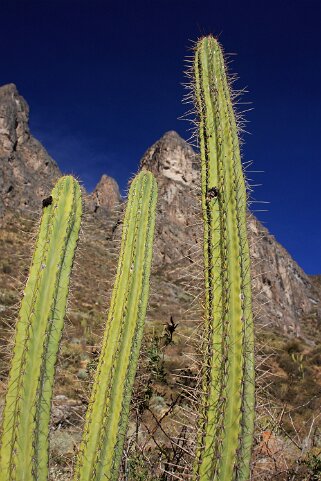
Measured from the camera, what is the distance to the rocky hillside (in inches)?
113

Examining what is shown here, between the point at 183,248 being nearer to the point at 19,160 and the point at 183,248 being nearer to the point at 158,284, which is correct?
the point at 158,284

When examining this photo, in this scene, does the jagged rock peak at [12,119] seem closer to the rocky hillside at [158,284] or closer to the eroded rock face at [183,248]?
the rocky hillside at [158,284]

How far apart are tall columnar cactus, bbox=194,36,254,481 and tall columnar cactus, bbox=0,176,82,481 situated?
0.98 metres

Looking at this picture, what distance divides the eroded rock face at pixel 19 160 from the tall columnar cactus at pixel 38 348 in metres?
37.6

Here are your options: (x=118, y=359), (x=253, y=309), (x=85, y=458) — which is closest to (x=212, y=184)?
(x=253, y=309)

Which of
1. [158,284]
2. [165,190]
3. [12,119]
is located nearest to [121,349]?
[158,284]

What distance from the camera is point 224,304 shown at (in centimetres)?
210

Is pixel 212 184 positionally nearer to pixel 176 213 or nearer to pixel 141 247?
pixel 141 247

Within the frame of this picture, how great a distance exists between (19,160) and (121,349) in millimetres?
55067

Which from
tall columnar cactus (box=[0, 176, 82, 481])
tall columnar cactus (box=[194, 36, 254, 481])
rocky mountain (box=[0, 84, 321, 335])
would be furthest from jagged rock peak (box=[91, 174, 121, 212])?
tall columnar cactus (box=[194, 36, 254, 481])

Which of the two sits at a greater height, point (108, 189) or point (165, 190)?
point (108, 189)

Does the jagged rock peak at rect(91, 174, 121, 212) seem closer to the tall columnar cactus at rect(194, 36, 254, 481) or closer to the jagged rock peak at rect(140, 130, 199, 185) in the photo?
the jagged rock peak at rect(140, 130, 199, 185)

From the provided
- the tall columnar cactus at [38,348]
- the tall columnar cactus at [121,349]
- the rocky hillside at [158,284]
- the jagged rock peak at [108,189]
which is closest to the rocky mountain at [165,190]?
the rocky hillside at [158,284]

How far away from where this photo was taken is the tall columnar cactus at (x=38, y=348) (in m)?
2.34
